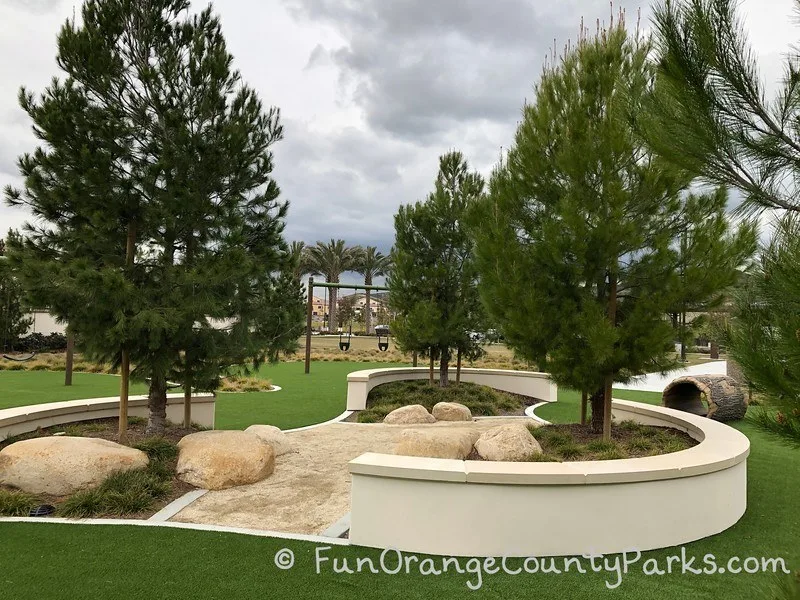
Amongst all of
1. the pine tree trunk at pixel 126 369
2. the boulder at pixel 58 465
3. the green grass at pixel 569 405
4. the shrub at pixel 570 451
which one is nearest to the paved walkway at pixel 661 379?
the green grass at pixel 569 405

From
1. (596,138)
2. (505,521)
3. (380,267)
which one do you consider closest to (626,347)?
(596,138)

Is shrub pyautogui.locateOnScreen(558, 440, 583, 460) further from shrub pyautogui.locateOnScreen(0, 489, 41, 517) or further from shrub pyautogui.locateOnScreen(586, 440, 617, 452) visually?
shrub pyautogui.locateOnScreen(0, 489, 41, 517)

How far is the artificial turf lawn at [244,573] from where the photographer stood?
3.41 metres

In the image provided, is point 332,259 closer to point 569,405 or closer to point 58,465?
point 569,405

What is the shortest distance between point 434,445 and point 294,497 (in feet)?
5.93

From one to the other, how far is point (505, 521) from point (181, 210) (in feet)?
17.5

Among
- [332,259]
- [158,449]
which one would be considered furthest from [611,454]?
[332,259]

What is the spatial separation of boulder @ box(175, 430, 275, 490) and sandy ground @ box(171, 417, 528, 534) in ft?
0.41

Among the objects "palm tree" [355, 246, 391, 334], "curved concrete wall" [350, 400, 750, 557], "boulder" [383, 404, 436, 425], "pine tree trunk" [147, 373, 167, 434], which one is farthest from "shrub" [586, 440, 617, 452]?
"palm tree" [355, 246, 391, 334]

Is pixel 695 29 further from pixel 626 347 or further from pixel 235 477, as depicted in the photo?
pixel 235 477

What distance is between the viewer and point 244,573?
3.64m

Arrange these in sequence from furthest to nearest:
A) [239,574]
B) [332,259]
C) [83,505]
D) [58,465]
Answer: [332,259], [58,465], [83,505], [239,574]

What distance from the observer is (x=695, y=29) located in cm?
227

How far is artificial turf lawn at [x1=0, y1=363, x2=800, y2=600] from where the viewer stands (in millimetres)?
3412
